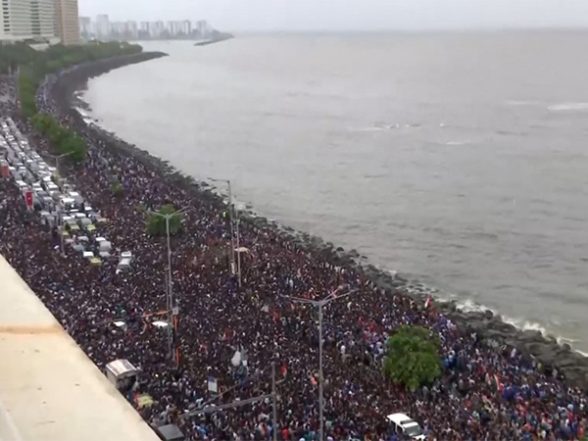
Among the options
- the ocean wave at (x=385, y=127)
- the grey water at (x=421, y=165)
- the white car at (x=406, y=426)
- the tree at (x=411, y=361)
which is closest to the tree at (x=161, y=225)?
the grey water at (x=421, y=165)

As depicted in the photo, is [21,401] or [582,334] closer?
[21,401]

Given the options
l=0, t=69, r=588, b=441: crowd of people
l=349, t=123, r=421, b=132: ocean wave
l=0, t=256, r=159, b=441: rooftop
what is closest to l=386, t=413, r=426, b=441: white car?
l=0, t=69, r=588, b=441: crowd of people

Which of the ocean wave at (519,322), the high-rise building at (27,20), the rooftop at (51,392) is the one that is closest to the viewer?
the rooftop at (51,392)

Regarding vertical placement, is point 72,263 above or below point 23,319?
below

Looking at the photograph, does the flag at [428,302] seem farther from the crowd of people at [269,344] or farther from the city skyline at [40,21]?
the city skyline at [40,21]

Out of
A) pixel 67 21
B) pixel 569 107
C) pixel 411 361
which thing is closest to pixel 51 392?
pixel 411 361

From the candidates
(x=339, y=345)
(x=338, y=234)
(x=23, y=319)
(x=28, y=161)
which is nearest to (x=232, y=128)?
(x=28, y=161)

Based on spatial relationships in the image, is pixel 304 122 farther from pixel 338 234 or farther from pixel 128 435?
pixel 128 435
